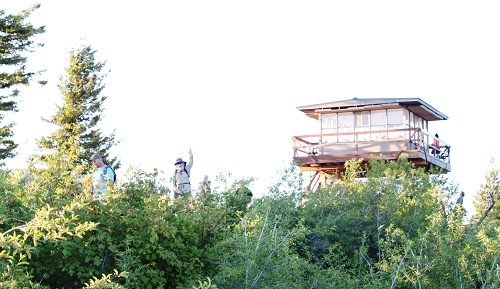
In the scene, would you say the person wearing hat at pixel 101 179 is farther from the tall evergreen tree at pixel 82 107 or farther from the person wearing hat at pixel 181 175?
the tall evergreen tree at pixel 82 107

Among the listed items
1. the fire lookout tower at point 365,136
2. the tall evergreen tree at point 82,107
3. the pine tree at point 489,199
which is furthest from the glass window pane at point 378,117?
the tall evergreen tree at point 82,107

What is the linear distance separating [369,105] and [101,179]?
20.9 meters

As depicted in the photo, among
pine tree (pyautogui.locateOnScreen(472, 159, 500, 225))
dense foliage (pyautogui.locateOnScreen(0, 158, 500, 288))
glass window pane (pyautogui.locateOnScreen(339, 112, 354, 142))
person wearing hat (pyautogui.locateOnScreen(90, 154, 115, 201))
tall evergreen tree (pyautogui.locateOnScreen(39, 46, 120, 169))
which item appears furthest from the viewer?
tall evergreen tree (pyautogui.locateOnScreen(39, 46, 120, 169))

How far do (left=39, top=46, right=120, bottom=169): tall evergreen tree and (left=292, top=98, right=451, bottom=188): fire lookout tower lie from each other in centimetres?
1346

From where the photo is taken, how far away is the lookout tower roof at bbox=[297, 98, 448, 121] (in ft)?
98.3

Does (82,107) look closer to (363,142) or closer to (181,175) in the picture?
(363,142)

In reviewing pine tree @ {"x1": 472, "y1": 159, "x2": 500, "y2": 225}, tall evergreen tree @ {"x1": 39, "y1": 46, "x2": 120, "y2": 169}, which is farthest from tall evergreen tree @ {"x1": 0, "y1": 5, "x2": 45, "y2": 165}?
pine tree @ {"x1": 472, "y1": 159, "x2": 500, "y2": 225}

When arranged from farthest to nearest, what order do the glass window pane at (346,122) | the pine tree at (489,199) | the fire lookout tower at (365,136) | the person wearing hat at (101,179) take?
the glass window pane at (346,122)
the fire lookout tower at (365,136)
the pine tree at (489,199)
the person wearing hat at (101,179)

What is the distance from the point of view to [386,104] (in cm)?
3016

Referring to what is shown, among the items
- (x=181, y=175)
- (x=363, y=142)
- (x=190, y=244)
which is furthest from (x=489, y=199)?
(x=190, y=244)

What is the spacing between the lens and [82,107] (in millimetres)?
39719

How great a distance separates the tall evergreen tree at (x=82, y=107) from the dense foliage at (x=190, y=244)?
2820 centimetres

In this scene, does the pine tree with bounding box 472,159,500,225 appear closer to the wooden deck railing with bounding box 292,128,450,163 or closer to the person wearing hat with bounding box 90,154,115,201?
the wooden deck railing with bounding box 292,128,450,163

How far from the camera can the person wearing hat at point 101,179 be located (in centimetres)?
902
